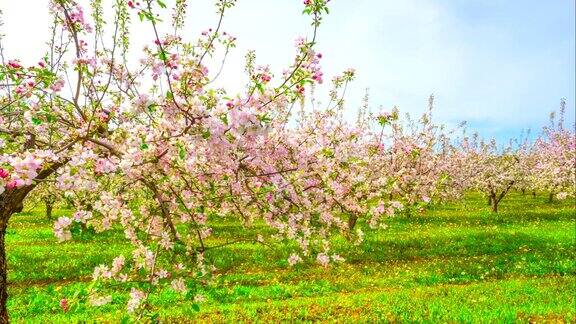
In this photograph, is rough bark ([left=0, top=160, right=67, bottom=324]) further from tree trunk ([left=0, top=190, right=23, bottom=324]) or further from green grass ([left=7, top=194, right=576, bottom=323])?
green grass ([left=7, top=194, right=576, bottom=323])

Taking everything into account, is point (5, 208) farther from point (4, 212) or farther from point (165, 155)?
point (165, 155)

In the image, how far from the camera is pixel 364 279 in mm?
16156

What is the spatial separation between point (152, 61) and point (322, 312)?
7.29 metres

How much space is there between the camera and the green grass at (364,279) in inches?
440

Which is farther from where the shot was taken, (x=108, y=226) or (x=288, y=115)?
(x=288, y=115)

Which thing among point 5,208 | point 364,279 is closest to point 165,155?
point 5,208

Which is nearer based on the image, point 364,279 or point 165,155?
point 165,155

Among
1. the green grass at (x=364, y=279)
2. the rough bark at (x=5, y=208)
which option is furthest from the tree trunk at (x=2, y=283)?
the green grass at (x=364, y=279)

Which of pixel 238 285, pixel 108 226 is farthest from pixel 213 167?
pixel 238 285

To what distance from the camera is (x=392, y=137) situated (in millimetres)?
33688

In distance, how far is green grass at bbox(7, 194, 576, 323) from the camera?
11180 millimetres

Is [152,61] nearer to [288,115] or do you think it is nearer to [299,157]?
[299,157]

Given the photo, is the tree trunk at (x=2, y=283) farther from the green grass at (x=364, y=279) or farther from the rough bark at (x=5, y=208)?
the green grass at (x=364, y=279)

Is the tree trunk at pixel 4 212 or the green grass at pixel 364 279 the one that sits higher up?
the tree trunk at pixel 4 212
